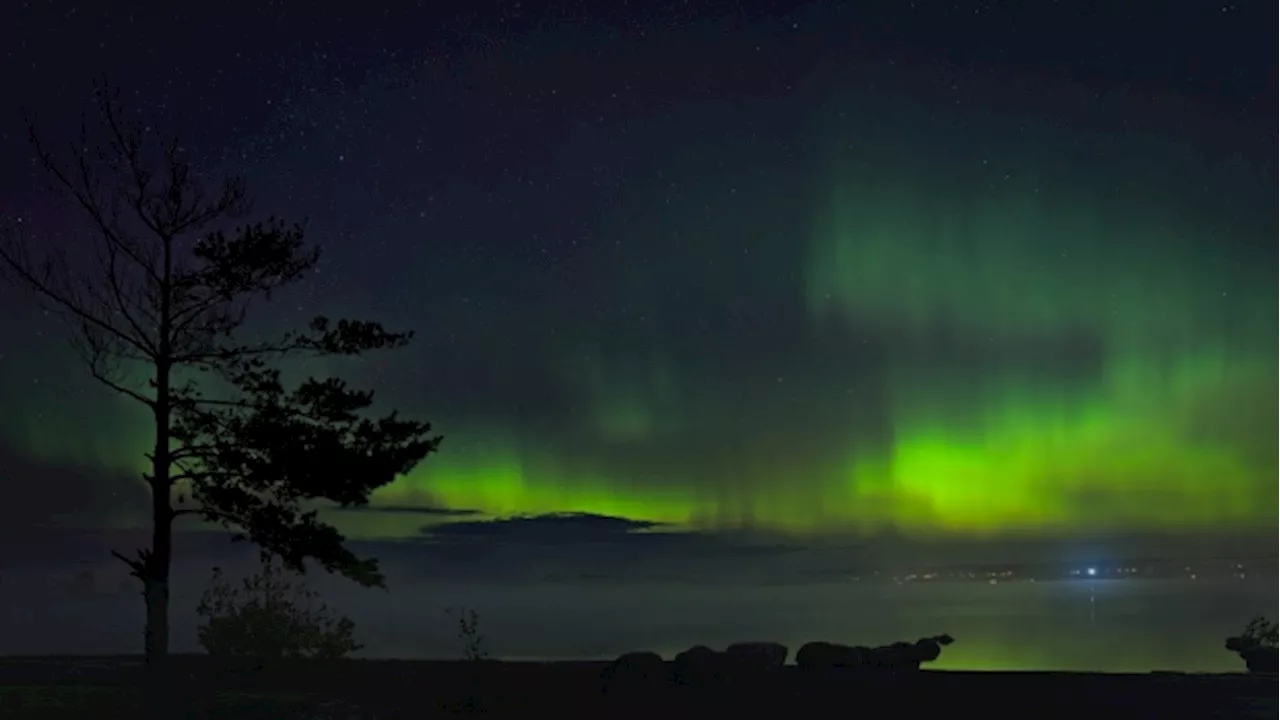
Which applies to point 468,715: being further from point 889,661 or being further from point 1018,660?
point 1018,660

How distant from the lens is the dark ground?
18656 mm

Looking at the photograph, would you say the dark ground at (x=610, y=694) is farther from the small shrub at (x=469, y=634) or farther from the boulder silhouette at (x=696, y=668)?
the small shrub at (x=469, y=634)

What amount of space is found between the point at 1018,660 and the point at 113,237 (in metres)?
126

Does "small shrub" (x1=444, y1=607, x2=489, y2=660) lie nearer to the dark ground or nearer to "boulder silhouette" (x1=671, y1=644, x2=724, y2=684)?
the dark ground

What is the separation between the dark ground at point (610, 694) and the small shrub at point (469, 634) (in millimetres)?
4551

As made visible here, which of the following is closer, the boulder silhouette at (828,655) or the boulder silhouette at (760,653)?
the boulder silhouette at (760,653)

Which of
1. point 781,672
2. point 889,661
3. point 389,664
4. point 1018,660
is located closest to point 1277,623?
point 889,661

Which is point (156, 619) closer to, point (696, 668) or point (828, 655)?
point (696, 668)

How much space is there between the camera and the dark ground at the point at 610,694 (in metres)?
18.7

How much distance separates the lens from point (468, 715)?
18.3 metres

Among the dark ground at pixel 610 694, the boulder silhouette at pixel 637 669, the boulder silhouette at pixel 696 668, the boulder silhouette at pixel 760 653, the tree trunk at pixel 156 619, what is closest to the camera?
the dark ground at pixel 610 694

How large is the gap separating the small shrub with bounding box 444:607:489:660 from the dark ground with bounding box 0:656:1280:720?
4551 millimetres

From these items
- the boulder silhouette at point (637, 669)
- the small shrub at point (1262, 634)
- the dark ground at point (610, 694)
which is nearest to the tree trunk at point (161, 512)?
the dark ground at point (610, 694)

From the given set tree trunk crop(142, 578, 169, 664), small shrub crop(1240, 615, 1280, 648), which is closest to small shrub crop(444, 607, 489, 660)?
tree trunk crop(142, 578, 169, 664)
